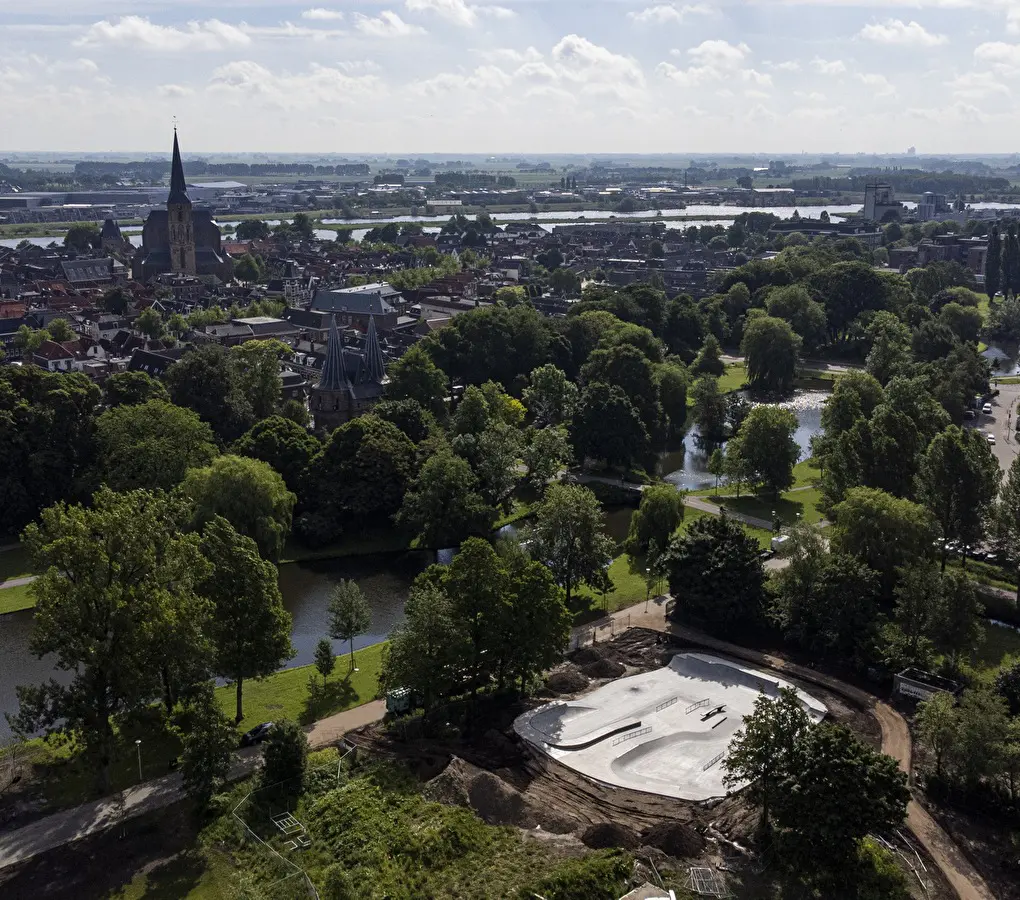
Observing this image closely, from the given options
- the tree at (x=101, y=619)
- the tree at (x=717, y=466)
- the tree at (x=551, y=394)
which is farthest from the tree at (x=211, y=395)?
the tree at (x=101, y=619)

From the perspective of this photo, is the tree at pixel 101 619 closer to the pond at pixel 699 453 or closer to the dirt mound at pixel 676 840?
the dirt mound at pixel 676 840

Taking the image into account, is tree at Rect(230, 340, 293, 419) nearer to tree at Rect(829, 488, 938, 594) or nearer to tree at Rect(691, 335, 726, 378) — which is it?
tree at Rect(829, 488, 938, 594)

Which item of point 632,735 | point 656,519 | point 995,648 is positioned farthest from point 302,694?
point 995,648

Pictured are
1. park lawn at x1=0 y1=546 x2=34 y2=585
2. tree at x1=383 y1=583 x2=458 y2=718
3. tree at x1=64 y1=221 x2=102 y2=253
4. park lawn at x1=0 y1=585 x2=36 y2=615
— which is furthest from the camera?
tree at x1=64 y1=221 x2=102 y2=253

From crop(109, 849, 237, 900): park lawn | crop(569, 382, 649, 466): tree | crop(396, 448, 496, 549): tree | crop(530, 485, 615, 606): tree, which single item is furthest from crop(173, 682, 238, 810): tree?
crop(569, 382, 649, 466): tree

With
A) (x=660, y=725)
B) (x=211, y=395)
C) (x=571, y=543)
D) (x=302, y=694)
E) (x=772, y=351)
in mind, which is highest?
(x=772, y=351)

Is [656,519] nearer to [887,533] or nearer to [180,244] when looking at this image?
[887,533]

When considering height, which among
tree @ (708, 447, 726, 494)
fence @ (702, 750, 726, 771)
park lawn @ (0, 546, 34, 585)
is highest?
tree @ (708, 447, 726, 494)
